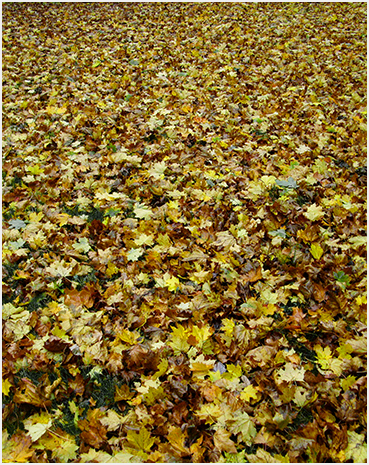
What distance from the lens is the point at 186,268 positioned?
2584 millimetres

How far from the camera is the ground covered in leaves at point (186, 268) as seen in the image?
177 centimetres

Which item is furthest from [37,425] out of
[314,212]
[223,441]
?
[314,212]

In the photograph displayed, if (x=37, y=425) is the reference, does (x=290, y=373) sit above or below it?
above

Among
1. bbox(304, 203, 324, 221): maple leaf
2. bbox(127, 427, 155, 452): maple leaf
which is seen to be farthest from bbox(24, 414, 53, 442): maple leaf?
bbox(304, 203, 324, 221): maple leaf

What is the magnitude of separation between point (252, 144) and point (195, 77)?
2.38 metres

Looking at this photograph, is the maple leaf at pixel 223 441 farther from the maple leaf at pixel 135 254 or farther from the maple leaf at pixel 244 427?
the maple leaf at pixel 135 254

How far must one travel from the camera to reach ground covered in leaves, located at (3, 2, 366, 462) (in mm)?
1769

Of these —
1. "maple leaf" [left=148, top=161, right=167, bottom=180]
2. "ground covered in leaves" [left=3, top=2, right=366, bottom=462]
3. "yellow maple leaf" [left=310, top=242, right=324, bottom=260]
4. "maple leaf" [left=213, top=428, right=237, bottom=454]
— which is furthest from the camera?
"maple leaf" [left=148, top=161, right=167, bottom=180]

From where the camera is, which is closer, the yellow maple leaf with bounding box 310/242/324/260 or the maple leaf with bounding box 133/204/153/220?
the yellow maple leaf with bounding box 310/242/324/260

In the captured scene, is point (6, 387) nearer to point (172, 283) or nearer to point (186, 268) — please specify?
point (172, 283)

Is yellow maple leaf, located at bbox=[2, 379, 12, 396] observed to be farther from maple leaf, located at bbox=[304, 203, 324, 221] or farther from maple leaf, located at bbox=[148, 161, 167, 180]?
maple leaf, located at bbox=[304, 203, 324, 221]

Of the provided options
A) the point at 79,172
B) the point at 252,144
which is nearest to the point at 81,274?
the point at 79,172

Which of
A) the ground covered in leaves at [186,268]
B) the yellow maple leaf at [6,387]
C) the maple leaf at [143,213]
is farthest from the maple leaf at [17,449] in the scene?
the maple leaf at [143,213]

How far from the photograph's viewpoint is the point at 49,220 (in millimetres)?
3137
